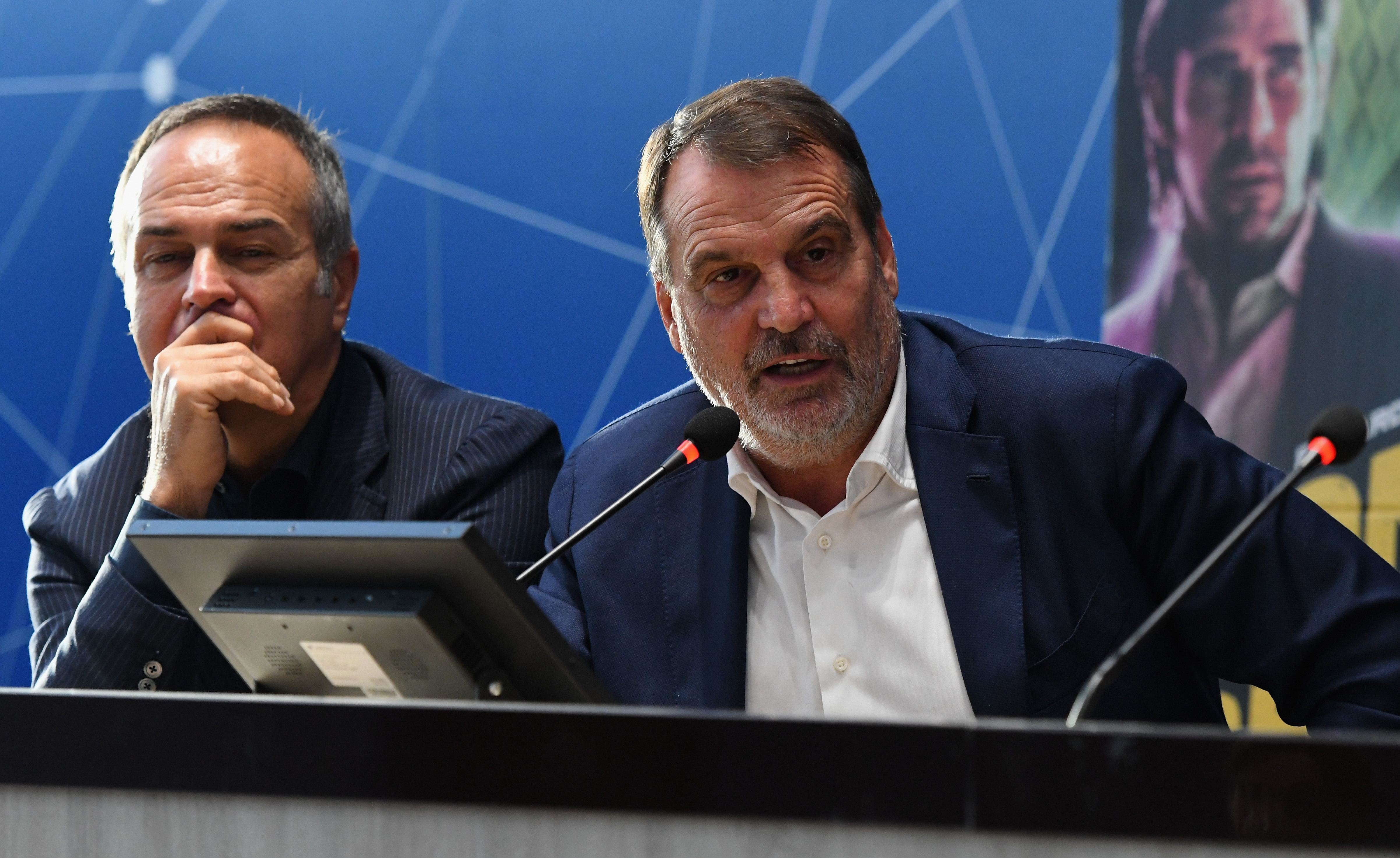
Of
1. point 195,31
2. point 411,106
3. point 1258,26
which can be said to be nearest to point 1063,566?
point 1258,26

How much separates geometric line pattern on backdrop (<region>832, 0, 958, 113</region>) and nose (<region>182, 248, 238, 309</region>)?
1363 mm

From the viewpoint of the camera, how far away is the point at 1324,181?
2.54 m

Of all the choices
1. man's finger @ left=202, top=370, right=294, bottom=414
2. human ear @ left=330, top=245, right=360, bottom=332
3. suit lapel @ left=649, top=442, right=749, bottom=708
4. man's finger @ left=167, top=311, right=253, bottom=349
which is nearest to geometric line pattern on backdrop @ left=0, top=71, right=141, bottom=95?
human ear @ left=330, top=245, right=360, bottom=332

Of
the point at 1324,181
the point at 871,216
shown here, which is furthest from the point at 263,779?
the point at 1324,181

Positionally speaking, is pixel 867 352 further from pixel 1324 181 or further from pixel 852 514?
pixel 1324 181

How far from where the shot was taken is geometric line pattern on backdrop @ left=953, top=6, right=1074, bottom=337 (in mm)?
2748

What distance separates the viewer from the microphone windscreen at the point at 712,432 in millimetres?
1521

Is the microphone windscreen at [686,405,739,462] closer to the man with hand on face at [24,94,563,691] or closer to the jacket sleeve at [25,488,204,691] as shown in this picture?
the man with hand on face at [24,94,563,691]

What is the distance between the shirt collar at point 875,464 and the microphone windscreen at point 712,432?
0.51 ft

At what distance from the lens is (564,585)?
1.81 m

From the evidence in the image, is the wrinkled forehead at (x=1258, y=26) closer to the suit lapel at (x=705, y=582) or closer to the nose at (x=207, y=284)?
the suit lapel at (x=705, y=582)

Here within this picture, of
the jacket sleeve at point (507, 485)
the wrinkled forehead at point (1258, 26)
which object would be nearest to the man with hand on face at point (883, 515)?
the jacket sleeve at point (507, 485)

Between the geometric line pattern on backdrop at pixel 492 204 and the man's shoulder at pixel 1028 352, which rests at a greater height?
the geometric line pattern on backdrop at pixel 492 204

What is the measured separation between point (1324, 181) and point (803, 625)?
1.57m
